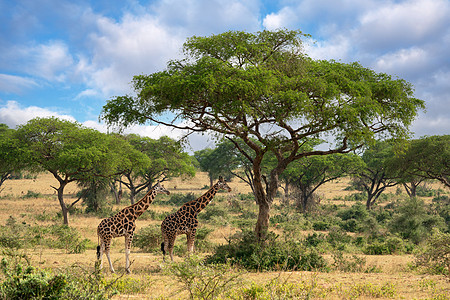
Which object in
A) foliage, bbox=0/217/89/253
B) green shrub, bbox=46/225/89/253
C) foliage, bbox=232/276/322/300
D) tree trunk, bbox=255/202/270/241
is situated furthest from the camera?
green shrub, bbox=46/225/89/253

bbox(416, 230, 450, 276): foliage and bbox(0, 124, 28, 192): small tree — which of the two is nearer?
bbox(416, 230, 450, 276): foliage

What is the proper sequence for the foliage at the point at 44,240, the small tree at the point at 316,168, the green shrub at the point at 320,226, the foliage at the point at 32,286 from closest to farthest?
the foliage at the point at 32,286, the foliage at the point at 44,240, the green shrub at the point at 320,226, the small tree at the point at 316,168

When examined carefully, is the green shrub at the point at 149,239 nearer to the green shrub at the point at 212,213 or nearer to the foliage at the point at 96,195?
the green shrub at the point at 212,213

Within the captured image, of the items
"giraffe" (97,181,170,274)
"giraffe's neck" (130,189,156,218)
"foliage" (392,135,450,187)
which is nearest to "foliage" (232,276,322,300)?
"giraffe" (97,181,170,274)

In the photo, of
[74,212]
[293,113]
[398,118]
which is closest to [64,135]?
[74,212]

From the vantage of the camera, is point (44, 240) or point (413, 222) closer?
point (44, 240)

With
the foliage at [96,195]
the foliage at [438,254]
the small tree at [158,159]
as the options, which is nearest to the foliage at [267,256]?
the foliage at [438,254]

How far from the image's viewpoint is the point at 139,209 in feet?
40.6

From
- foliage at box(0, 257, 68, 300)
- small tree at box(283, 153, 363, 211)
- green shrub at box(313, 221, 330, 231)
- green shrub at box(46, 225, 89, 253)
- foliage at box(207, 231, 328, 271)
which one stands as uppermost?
small tree at box(283, 153, 363, 211)

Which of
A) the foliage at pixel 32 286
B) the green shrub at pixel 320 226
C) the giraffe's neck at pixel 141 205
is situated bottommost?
the green shrub at pixel 320 226

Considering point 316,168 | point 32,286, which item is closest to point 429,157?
point 316,168

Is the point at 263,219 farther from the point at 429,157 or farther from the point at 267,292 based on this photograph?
the point at 429,157

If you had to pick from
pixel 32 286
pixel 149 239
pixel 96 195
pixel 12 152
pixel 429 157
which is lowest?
pixel 149 239

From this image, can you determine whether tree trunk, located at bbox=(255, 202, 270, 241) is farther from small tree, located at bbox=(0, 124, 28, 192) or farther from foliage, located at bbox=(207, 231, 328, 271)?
small tree, located at bbox=(0, 124, 28, 192)
